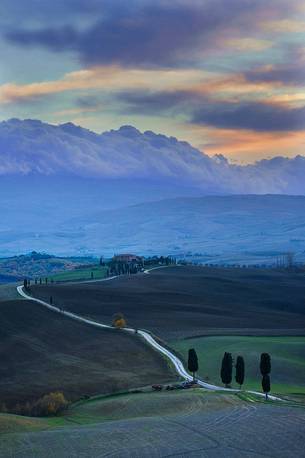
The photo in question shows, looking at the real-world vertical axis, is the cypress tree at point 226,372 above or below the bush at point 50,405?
above

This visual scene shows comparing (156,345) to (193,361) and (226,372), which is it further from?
(226,372)

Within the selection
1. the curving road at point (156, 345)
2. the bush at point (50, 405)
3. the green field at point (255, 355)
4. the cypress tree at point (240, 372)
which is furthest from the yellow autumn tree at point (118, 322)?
the bush at point (50, 405)

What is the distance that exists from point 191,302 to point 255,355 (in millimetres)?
65420

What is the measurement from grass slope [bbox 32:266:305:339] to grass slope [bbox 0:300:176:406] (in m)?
11.7

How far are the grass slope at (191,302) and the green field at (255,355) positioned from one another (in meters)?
7.68

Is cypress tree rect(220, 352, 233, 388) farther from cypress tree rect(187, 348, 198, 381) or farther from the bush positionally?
the bush

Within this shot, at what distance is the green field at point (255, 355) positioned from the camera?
76.5 metres

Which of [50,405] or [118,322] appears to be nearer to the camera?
[50,405]

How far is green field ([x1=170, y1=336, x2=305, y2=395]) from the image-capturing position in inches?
3012

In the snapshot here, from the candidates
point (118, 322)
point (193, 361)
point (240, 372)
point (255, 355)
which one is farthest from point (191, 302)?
point (240, 372)

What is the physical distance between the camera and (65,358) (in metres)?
91.9

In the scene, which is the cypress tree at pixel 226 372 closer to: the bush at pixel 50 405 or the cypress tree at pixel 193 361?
the cypress tree at pixel 193 361

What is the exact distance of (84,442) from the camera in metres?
47.6

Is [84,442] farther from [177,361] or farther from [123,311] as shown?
[123,311]
